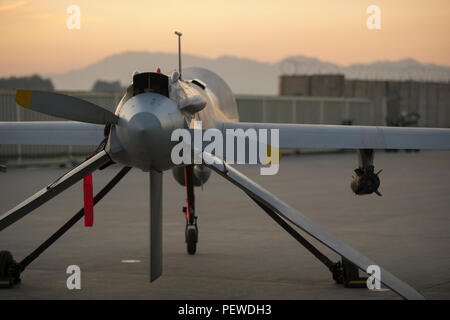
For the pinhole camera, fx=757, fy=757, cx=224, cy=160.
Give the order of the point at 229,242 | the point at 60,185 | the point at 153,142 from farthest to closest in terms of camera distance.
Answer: the point at 229,242, the point at 60,185, the point at 153,142

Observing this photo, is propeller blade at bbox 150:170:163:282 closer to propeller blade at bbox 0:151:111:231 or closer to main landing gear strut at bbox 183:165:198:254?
propeller blade at bbox 0:151:111:231

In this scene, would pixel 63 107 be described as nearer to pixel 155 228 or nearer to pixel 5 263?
pixel 155 228

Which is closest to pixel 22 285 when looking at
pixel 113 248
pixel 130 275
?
pixel 130 275

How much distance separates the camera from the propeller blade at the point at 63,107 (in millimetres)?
10844

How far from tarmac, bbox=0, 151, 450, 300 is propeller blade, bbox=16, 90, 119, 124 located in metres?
3.12

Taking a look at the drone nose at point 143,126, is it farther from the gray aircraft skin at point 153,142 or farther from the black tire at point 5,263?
the black tire at point 5,263

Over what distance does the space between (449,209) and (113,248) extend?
38.0ft

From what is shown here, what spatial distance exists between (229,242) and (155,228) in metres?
6.27

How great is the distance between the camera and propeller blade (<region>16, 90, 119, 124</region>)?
427 inches

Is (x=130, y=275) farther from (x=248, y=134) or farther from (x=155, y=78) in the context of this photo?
(x=155, y=78)

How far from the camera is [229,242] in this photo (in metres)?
17.6

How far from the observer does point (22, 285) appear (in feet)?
43.1

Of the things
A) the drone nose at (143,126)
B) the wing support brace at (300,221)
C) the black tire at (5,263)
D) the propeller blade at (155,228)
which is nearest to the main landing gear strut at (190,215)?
the propeller blade at (155,228)

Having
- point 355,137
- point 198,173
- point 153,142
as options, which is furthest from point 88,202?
point 355,137
